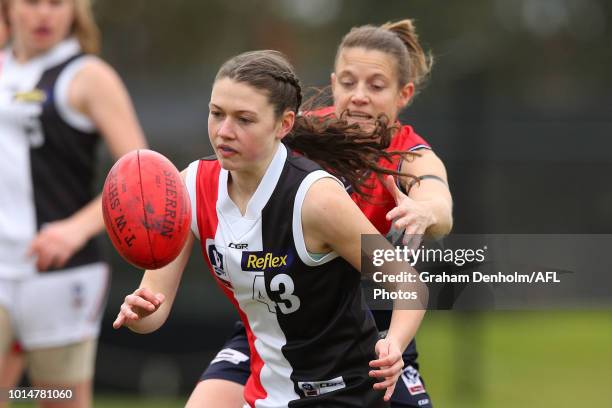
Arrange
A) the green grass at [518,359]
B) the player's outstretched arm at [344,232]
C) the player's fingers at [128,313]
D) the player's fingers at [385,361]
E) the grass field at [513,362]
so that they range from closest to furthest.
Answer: the player's fingers at [385,361] → the player's fingers at [128,313] → the player's outstretched arm at [344,232] → the grass field at [513,362] → the green grass at [518,359]

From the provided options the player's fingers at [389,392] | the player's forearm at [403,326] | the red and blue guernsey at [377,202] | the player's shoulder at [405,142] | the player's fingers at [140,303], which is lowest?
the player's fingers at [389,392]

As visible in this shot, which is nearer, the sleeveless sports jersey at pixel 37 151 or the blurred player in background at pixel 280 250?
the blurred player in background at pixel 280 250

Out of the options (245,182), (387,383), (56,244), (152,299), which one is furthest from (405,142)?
(56,244)

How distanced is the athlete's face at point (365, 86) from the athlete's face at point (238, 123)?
2.20 feet

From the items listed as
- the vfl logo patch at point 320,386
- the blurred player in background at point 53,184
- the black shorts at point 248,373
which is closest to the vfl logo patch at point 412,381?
the black shorts at point 248,373

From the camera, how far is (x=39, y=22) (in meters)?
5.70

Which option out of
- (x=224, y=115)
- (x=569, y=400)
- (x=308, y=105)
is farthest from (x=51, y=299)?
(x=569, y=400)

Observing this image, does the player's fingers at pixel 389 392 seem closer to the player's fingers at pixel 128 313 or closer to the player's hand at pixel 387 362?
the player's hand at pixel 387 362

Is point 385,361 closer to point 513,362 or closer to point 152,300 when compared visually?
point 152,300

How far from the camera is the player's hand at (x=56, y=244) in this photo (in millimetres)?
5641

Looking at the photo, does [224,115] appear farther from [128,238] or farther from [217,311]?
[217,311]

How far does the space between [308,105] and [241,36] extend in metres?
18.4

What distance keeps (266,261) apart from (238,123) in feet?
1.55

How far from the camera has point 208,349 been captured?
9047 millimetres
